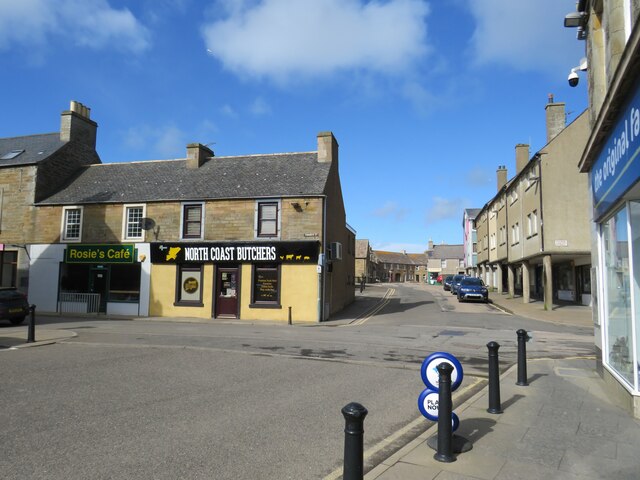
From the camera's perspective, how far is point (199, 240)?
23562 mm

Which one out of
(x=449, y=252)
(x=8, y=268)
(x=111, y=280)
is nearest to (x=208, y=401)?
(x=111, y=280)

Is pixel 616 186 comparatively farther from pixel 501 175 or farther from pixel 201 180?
pixel 501 175

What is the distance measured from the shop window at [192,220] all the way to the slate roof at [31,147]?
9.23 metres

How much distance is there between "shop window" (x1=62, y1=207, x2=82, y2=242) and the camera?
25.3 meters

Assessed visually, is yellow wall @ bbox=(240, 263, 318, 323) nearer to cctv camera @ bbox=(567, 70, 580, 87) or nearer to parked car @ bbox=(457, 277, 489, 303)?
cctv camera @ bbox=(567, 70, 580, 87)

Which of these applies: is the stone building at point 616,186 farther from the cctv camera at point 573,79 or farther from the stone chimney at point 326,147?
the stone chimney at point 326,147

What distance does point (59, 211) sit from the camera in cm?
2552

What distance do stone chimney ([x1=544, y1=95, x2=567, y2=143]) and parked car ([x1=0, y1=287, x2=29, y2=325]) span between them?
2844 cm

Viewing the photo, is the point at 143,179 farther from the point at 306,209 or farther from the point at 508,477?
the point at 508,477

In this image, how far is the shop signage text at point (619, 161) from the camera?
5.39m

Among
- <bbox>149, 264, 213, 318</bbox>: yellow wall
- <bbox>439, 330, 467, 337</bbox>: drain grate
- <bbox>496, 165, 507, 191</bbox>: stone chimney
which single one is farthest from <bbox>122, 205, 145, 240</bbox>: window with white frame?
<bbox>496, 165, 507, 191</bbox>: stone chimney

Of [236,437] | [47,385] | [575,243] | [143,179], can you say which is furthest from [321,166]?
[236,437]

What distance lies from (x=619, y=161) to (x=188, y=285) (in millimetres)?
20632

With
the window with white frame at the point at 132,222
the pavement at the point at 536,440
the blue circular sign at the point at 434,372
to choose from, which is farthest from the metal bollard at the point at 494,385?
the window with white frame at the point at 132,222
